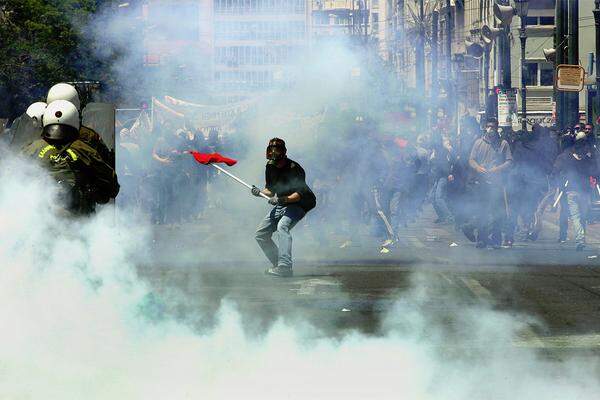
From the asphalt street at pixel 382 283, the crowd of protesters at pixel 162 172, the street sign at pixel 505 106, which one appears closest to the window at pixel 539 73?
the street sign at pixel 505 106

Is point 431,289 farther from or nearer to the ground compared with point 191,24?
nearer to the ground

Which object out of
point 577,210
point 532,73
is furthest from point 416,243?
point 532,73

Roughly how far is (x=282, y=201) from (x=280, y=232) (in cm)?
33

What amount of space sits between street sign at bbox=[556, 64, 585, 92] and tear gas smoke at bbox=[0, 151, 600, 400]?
15033 mm

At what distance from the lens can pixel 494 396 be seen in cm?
718

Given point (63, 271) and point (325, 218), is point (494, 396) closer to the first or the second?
point (63, 271)

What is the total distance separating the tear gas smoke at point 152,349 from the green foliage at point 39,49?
1532 cm

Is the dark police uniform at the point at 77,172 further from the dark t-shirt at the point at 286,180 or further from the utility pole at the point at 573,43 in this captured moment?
the utility pole at the point at 573,43

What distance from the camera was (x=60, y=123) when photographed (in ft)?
29.1

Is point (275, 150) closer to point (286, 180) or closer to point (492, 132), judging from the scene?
point (286, 180)

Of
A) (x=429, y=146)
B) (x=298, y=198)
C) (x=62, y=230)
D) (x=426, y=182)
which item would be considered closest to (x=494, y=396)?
(x=62, y=230)

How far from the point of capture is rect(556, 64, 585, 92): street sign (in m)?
24.1

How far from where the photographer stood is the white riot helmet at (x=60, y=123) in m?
8.85

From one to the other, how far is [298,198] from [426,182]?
9.34 meters
